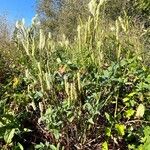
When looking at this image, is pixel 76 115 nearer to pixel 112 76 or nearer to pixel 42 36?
pixel 112 76

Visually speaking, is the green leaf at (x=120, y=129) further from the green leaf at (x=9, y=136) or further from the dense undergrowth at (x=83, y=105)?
the green leaf at (x=9, y=136)

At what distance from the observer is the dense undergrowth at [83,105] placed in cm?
319

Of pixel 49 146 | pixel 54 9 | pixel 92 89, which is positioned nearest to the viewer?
pixel 49 146

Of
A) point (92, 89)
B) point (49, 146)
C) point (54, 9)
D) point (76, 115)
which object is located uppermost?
point (54, 9)

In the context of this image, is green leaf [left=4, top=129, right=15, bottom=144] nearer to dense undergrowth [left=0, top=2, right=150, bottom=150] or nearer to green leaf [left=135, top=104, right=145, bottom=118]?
dense undergrowth [left=0, top=2, right=150, bottom=150]

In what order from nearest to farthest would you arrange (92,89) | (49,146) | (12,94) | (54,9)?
1. (49,146)
2. (92,89)
3. (12,94)
4. (54,9)

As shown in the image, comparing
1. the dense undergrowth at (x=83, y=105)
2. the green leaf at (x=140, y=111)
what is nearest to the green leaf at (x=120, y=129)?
the dense undergrowth at (x=83, y=105)

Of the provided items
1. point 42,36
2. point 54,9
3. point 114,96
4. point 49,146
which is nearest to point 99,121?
point 114,96

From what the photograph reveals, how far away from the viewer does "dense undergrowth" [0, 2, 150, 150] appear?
10.5 feet

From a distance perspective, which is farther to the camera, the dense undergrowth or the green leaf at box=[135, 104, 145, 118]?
the green leaf at box=[135, 104, 145, 118]

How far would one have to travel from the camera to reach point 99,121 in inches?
134

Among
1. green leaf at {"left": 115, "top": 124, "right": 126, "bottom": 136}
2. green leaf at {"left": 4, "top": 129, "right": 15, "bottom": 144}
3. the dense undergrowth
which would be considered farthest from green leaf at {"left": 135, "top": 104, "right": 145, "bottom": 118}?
green leaf at {"left": 4, "top": 129, "right": 15, "bottom": 144}

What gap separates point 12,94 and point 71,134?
0.89 m

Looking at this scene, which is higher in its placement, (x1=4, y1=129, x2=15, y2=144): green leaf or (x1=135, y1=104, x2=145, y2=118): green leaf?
(x1=135, y1=104, x2=145, y2=118): green leaf
